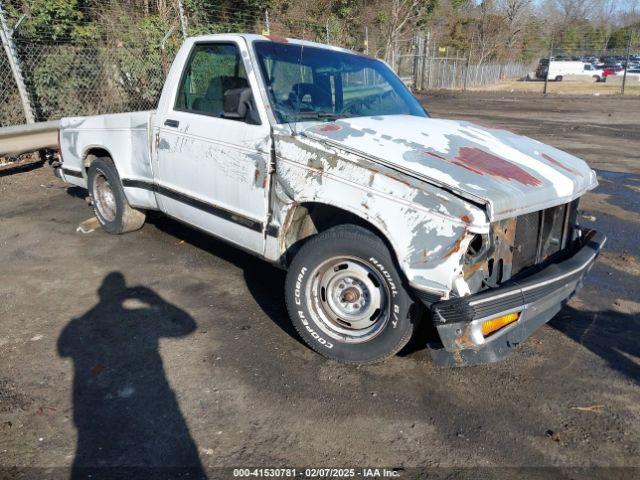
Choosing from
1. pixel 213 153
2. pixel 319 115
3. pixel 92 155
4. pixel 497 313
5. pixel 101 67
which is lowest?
pixel 497 313

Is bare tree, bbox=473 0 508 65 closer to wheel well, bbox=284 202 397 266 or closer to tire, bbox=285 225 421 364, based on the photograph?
wheel well, bbox=284 202 397 266

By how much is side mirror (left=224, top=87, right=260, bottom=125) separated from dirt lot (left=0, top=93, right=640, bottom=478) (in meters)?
1.52

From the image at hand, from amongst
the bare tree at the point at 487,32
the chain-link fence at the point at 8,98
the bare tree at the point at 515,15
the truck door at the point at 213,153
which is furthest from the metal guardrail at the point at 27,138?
the bare tree at the point at 515,15

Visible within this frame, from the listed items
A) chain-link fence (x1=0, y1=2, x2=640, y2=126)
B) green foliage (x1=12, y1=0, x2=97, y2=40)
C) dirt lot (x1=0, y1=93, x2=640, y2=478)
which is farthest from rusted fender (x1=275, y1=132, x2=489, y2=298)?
green foliage (x1=12, y1=0, x2=97, y2=40)

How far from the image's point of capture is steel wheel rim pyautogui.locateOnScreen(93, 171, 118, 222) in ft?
18.7

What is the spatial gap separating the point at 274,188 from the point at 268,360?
1.16 metres

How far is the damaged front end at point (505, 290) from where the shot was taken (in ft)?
9.18

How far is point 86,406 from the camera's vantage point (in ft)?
9.82

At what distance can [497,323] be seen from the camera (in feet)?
9.60

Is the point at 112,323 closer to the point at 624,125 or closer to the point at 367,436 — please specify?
the point at 367,436

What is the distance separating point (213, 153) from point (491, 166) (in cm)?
205

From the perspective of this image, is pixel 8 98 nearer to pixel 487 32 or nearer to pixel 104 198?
pixel 104 198

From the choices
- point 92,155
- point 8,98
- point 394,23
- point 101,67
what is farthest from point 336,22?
point 92,155

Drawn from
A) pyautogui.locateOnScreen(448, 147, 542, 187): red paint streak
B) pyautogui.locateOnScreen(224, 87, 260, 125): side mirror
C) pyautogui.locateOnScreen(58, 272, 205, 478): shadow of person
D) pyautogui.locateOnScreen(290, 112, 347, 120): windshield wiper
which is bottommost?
pyautogui.locateOnScreen(58, 272, 205, 478): shadow of person
